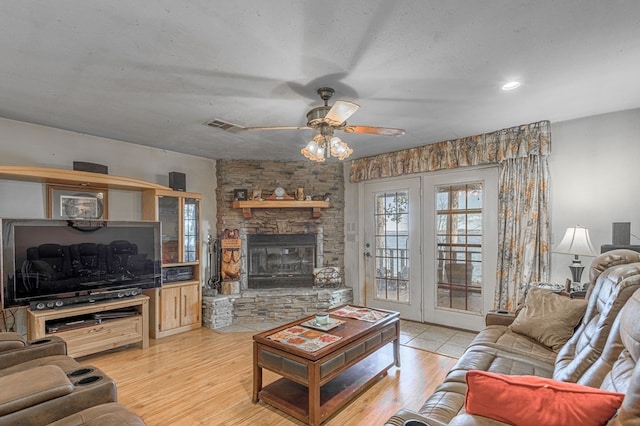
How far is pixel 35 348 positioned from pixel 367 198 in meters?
4.19

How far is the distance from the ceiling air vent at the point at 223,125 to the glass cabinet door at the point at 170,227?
136cm

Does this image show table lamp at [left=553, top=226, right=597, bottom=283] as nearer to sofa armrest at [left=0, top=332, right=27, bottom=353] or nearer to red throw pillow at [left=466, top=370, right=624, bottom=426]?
red throw pillow at [left=466, top=370, right=624, bottom=426]

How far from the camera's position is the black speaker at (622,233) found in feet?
9.58

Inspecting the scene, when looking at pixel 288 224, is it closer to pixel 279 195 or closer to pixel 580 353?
pixel 279 195

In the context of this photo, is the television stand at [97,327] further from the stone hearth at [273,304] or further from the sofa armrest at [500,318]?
the sofa armrest at [500,318]

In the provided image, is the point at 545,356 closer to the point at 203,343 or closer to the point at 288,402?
the point at 288,402

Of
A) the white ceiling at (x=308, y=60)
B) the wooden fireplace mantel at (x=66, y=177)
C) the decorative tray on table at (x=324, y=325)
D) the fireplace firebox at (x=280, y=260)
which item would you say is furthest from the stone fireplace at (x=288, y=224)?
the decorative tray on table at (x=324, y=325)

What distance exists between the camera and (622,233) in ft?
9.64

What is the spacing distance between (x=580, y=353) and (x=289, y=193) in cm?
411

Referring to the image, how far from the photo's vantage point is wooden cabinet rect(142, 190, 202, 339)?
13.2 feet

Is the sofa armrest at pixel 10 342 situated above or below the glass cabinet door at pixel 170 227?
below

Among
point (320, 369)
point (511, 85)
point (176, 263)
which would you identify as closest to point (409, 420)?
point (320, 369)

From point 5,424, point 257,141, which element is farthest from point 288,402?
point 257,141

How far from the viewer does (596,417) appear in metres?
1.06
